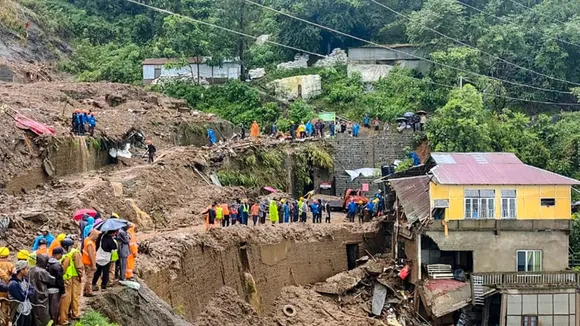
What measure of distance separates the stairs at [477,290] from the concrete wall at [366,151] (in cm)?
1507

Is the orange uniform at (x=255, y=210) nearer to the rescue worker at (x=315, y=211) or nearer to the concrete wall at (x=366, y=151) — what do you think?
the rescue worker at (x=315, y=211)

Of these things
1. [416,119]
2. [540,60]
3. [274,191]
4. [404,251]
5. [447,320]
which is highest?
[540,60]

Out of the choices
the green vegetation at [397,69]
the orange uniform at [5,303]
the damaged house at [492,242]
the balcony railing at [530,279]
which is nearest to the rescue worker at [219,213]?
the damaged house at [492,242]

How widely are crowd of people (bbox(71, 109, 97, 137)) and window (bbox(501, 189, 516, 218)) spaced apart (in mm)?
16256

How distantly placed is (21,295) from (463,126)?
99.5ft

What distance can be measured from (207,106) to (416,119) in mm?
14017

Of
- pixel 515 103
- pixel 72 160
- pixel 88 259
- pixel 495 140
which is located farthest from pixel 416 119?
pixel 88 259

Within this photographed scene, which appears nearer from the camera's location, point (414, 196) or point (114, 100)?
point (414, 196)

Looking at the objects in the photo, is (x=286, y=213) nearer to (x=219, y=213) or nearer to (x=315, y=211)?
(x=315, y=211)

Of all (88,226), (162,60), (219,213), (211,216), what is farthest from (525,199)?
(162,60)

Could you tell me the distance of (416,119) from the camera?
44.2 meters

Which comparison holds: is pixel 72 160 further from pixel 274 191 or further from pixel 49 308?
pixel 49 308

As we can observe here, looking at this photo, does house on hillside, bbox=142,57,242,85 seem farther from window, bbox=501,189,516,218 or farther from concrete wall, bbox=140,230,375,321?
window, bbox=501,189,516,218

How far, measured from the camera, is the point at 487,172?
3064 cm
